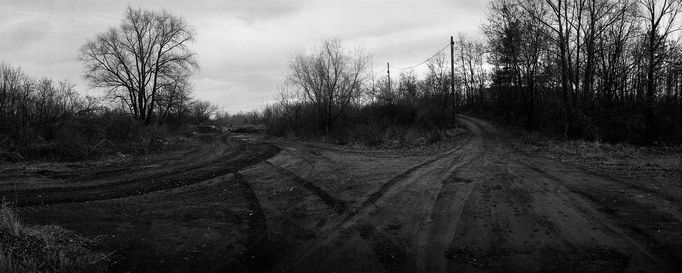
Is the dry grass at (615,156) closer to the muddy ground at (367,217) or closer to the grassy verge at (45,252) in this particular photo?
the muddy ground at (367,217)

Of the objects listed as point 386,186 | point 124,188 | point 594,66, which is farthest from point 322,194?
point 594,66

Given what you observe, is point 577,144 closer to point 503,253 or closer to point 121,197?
point 503,253

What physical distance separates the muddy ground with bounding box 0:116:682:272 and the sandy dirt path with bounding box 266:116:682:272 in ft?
0.08

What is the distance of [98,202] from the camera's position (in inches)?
342

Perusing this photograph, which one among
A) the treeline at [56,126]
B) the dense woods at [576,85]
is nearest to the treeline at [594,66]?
the dense woods at [576,85]

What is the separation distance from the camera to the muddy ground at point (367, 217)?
522 cm

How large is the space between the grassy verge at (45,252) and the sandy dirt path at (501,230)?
7.68 ft

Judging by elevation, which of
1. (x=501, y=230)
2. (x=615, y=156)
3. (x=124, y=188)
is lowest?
(x=615, y=156)

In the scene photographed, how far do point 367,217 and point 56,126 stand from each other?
1918 centimetres

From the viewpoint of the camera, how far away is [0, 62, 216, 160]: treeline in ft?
56.0

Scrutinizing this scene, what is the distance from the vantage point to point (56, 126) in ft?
65.7

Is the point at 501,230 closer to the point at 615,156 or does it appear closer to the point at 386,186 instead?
the point at 386,186

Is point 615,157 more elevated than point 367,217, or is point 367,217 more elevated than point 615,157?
point 367,217

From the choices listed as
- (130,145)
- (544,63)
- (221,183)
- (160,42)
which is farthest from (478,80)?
(221,183)
